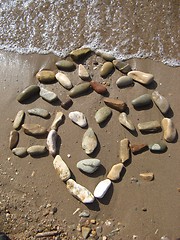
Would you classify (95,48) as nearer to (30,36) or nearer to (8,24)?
(30,36)

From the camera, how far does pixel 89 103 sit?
2912 mm

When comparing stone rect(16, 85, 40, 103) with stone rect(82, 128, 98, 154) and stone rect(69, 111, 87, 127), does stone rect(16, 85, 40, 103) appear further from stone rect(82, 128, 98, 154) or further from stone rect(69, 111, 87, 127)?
stone rect(82, 128, 98, 154)

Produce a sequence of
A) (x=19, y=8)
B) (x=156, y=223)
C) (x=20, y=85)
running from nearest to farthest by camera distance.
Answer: (x=156, y=223) → (x=20, y=85) → (x=19, y=8)

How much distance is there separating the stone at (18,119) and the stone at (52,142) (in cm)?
23

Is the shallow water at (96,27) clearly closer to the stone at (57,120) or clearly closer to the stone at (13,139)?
the stone at (57,120)

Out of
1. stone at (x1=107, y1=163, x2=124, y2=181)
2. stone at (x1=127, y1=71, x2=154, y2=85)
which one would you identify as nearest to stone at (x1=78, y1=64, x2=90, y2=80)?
stone at (x1=127, y1=71, x2=154, y2=85)

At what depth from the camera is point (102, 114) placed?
2.83 meters

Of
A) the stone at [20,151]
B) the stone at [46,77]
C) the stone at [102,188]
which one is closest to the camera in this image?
the stone at [102,188]

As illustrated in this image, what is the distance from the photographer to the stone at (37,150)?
9.12 feet

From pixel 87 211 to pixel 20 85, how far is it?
102 cm

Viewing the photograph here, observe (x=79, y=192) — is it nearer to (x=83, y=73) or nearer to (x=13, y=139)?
(x=13, y=139)

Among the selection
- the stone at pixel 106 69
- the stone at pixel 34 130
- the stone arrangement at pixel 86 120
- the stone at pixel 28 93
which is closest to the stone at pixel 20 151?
the stone arrangement at pixel 86 120

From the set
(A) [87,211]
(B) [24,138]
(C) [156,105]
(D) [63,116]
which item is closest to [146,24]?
(C) [156,105]

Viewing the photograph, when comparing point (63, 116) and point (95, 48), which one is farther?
point (95, 48)
